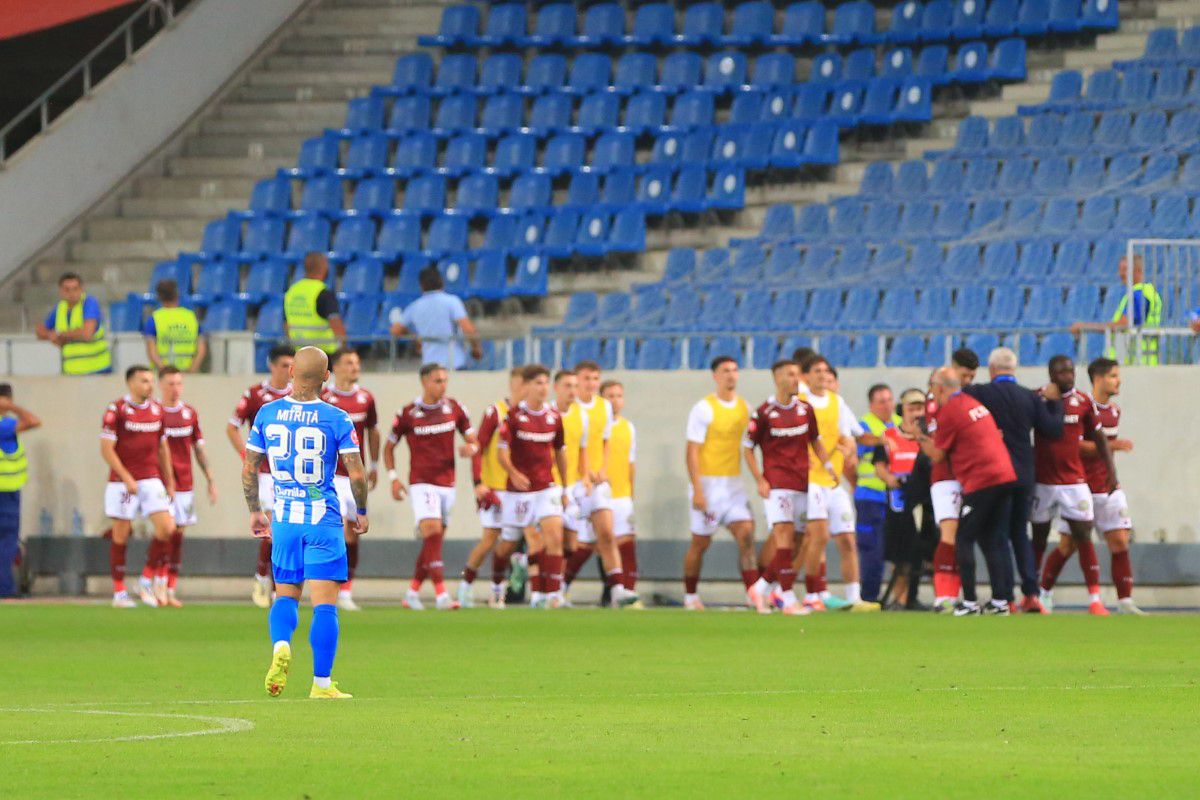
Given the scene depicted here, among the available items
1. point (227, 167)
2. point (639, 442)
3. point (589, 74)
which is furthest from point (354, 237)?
point (639, 442)

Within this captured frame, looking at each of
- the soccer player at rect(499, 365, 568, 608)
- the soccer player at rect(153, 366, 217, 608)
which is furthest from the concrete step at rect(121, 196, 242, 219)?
the soccer player at rect(499, 365, 568, 608)

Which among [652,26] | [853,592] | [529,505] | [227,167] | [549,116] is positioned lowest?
[853,592]

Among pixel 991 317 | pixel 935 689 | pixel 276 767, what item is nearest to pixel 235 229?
pixel 991 317

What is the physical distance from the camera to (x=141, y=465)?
22.0m

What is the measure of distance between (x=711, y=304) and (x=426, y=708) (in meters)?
15.9

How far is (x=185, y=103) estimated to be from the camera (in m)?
32.4

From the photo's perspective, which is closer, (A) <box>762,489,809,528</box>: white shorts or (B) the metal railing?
(A) <box>762,489,809,528</box>: white shorts

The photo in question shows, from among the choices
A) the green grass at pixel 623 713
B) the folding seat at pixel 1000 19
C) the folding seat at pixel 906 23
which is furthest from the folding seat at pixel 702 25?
the green grass at pixel 623 713

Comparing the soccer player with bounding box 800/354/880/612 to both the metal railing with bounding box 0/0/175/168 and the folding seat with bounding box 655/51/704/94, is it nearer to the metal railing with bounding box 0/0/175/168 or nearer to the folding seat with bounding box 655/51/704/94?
the folding seat with bounding box 655/51/704/94

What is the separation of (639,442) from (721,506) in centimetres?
292

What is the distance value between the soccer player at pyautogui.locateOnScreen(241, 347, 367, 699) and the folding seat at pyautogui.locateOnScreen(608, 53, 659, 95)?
65.8 feet

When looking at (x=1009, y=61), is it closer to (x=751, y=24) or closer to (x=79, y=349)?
(x=751, y=24)

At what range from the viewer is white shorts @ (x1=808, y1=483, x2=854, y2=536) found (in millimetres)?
20203

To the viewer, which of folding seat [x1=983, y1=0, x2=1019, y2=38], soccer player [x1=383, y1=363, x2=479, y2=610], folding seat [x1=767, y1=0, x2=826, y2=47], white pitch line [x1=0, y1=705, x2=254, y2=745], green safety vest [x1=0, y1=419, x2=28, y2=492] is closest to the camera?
white pitch line [x1=0, y1=705, x2=254, y2=745]
